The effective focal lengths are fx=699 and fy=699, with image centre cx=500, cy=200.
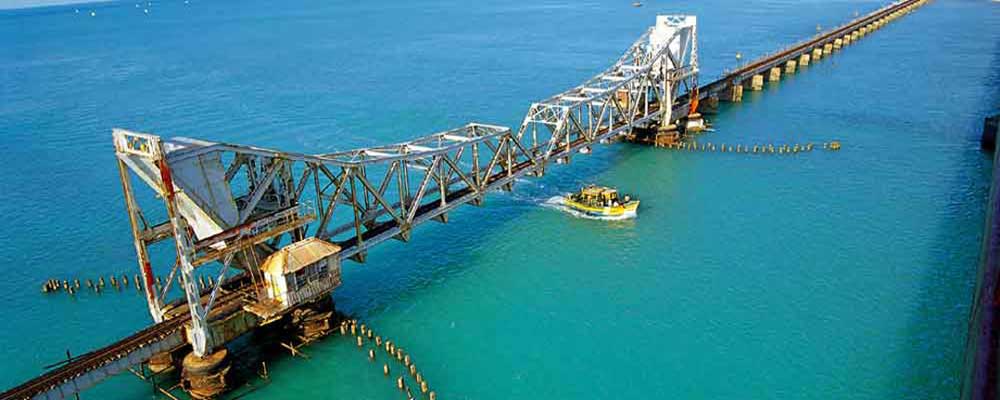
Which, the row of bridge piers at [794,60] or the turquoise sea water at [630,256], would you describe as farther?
the row of bridge piers at [794,60]

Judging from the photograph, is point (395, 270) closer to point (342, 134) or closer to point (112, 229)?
point (112, 229)

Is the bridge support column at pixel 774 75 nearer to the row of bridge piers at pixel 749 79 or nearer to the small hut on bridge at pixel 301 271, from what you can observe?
the row of bridge piers at pixel 749 79

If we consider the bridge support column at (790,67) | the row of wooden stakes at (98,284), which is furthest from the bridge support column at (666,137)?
the bridge support column at (790,67)

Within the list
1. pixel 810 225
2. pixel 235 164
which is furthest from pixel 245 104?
pixel 810 225

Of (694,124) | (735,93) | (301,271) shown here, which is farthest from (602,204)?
(735,93)

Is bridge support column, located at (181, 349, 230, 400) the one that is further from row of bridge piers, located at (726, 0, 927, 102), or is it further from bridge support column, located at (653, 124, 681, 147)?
row of bridge piers, located at (726, 0, 927, 102)

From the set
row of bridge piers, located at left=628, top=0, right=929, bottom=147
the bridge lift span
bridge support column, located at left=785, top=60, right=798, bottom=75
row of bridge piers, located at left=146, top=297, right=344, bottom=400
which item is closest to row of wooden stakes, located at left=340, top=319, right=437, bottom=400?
row of bridge piers, located at left=146, top=297, right=344, bottom=400

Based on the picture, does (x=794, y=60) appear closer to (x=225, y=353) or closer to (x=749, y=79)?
(x=749, y=79)
